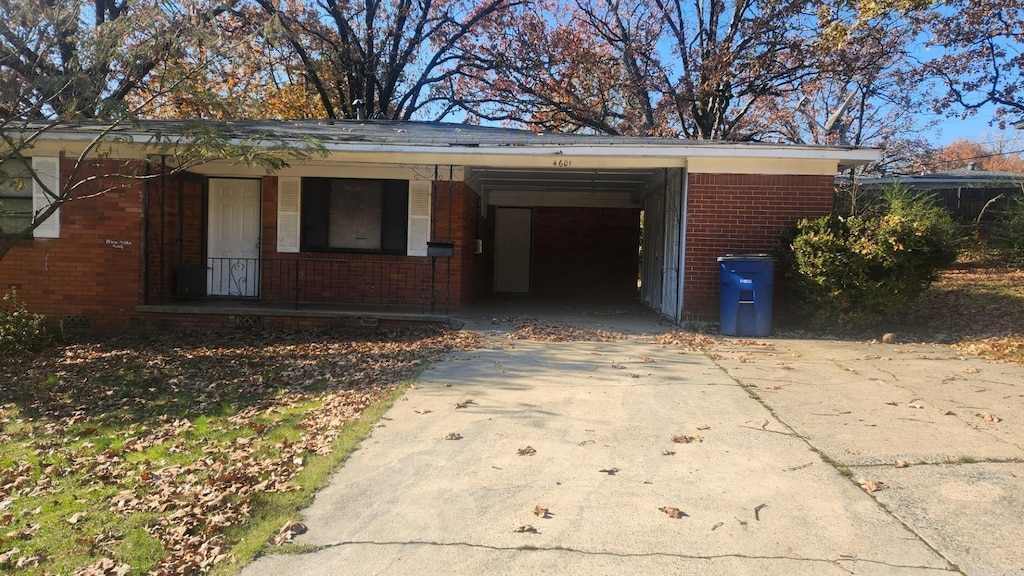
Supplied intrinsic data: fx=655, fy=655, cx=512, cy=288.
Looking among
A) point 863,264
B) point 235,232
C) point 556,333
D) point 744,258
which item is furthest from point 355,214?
point 863,264

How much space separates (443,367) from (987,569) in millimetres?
5138

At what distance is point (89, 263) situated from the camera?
Answer: 1036cm

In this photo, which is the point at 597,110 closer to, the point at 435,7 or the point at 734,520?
the point at 435,7

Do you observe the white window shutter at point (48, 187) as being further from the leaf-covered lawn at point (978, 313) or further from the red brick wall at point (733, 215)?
the leaf-covered lawn at point (978, 313)

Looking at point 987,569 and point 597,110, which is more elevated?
point 597,110

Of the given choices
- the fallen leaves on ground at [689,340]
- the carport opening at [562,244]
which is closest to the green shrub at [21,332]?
the fallen leaves on ground at [689,340]

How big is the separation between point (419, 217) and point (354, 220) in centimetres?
123

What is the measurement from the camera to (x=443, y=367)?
7.18 metres

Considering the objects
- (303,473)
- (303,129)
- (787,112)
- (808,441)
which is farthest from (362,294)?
(787,112)

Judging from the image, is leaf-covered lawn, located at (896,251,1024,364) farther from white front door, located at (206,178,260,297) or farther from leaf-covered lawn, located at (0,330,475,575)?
white front door, located at (206,178,260,297)

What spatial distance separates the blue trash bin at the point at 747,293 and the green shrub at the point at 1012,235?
802 cm

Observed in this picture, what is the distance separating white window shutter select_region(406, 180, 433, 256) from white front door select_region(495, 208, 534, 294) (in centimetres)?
547

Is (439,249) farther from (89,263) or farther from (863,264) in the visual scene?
(863,264)

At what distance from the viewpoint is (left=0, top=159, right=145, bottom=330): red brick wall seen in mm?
10297
